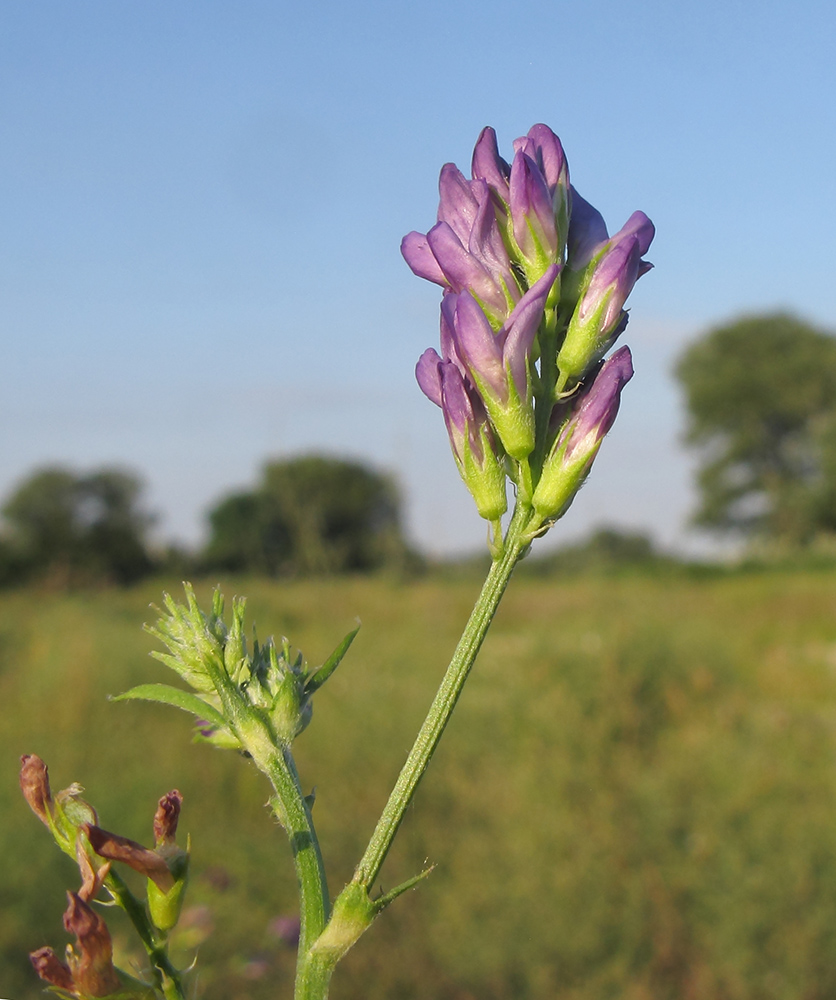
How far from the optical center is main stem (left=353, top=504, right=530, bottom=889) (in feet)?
2.84

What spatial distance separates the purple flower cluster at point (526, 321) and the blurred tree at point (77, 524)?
30.9 metres

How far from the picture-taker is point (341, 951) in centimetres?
92

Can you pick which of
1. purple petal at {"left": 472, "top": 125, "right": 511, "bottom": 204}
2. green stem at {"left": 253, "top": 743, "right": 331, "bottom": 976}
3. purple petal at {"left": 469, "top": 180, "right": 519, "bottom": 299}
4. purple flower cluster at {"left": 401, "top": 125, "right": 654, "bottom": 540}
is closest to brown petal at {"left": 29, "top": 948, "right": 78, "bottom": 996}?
green stem at {"left": 253, "top": 743, "right": 331, "bottom": 976}

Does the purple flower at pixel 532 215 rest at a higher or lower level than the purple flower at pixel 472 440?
higher

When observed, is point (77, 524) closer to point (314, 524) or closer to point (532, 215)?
point (314, 524)

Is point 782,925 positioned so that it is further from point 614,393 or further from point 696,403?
point 696,403

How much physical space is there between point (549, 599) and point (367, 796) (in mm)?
9435

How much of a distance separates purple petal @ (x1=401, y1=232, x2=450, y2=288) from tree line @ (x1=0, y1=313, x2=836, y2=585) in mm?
15284

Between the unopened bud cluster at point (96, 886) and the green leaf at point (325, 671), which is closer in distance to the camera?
the unopened bud cluster at point (96, 886)

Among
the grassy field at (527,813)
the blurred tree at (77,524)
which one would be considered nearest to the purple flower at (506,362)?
the grassy field at (527,813)

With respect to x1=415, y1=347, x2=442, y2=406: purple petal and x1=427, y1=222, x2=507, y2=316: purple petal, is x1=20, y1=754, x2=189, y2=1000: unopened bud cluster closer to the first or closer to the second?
x1=415, y1=347, x2=442, y2=406: purple petal

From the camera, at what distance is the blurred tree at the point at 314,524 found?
19766 millimetres

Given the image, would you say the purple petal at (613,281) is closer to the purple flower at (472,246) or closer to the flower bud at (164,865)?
the purple flower at (472,246)

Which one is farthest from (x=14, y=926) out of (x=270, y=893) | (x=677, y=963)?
(x=677, y=963)
